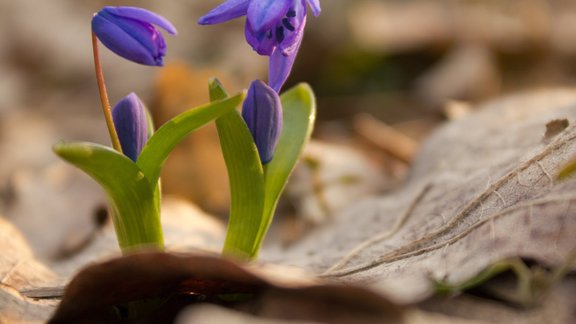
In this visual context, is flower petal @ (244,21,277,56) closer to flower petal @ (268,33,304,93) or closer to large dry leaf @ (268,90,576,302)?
flower petal @ (268,33,304,93)

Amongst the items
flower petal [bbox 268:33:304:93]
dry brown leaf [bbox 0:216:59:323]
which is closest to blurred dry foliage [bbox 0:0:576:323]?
dry brown leaf [bbox 0:216:59:323]

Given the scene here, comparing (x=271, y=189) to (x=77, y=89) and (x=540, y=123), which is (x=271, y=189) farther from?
(x=77, y=89)

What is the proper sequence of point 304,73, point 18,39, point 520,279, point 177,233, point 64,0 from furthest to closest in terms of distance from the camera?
1. point 64,0
2. point 18,39
3. point 304,73
4. point 177,233
5. point 520,279

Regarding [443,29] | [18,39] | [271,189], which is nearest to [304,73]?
[443,29]

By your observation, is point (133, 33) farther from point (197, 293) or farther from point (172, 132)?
point (197, 293)

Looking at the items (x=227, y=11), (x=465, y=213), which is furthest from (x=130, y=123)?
(x=465, y=213)

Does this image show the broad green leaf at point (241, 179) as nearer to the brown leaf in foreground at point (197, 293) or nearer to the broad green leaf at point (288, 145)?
the broad green leaf at point (288, 145)

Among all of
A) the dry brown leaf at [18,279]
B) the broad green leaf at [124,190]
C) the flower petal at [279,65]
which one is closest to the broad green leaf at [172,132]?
the broad green leaf at [124,190]
